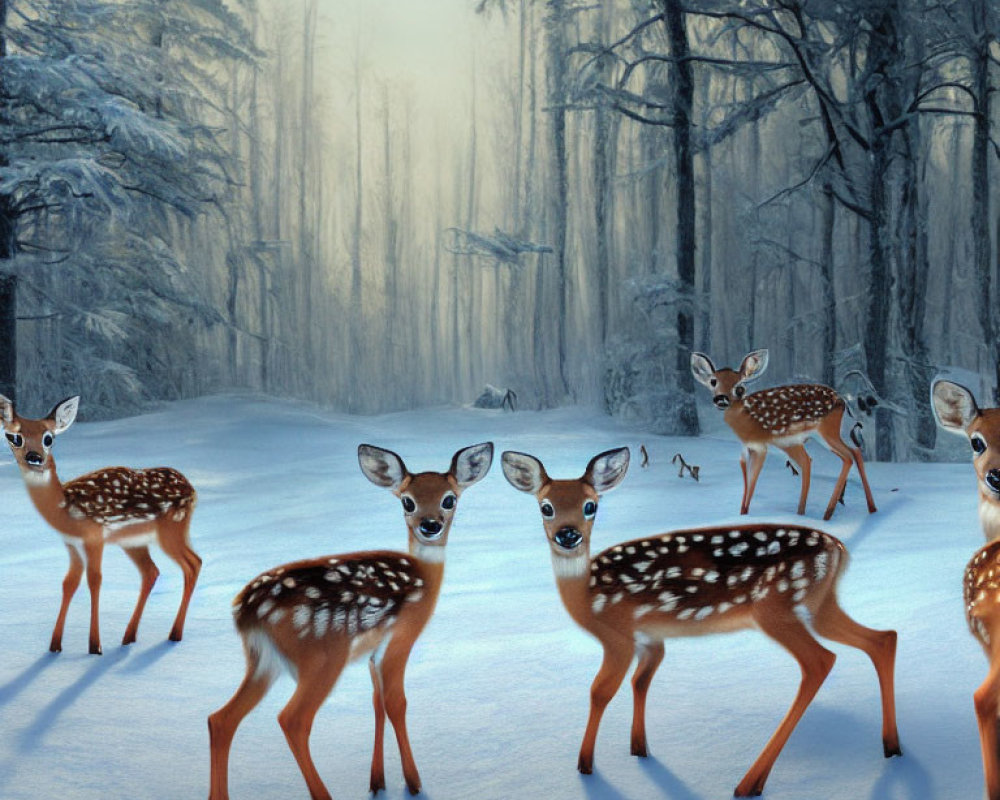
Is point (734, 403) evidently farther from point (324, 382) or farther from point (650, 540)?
point (324, 382)

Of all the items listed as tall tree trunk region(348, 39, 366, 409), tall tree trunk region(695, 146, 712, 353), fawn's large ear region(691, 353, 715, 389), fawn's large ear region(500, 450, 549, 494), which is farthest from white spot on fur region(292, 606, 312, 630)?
tall tree trunk region(348, 39, 366, 409)

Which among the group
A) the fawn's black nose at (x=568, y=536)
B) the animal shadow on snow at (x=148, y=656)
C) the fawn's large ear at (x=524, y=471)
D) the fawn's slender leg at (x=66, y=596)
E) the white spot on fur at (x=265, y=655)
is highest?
the fawn's large ear at (x=524, y=471)

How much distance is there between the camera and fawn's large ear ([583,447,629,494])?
1145 mm

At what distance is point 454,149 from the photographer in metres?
12.5

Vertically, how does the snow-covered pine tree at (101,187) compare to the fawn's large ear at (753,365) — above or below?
above

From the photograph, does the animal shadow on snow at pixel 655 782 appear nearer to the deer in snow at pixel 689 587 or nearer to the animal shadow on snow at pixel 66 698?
the deer in snow at pixel 689 587

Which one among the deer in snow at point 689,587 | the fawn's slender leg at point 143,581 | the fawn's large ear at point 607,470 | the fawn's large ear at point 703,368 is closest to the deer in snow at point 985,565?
the deer in snow at point 689,587

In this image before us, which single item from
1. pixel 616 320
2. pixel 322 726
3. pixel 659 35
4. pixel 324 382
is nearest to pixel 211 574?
pixel 322 726

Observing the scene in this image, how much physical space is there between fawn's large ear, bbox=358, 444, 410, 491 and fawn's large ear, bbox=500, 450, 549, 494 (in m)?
0.12

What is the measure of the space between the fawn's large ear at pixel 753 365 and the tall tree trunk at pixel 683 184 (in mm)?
2954

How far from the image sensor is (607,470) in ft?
3.78

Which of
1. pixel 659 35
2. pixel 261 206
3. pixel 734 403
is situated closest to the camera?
pixel 734 403

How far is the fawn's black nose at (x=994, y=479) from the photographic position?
4.18 ft

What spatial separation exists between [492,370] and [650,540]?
10.7 m
